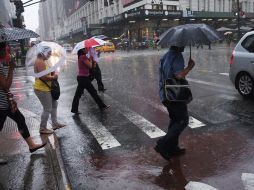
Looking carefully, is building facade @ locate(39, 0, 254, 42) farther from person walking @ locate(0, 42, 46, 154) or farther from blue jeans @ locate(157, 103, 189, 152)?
blue jeans @ locate(157, 103, 189, 152)

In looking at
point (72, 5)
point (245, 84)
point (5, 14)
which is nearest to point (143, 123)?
point (245, 84)

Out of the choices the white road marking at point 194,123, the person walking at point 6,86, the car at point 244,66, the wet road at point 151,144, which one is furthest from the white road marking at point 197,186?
the car at point 244,66

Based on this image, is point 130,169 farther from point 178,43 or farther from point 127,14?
point 127,14

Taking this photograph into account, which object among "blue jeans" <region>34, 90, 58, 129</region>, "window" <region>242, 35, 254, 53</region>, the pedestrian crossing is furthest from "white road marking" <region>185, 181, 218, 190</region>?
"window" <region>242, 35, 254, 53</region>

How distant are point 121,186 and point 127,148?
4.80 feet

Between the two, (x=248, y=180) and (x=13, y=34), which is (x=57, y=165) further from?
(x=248, y=180)

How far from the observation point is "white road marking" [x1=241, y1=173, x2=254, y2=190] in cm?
423

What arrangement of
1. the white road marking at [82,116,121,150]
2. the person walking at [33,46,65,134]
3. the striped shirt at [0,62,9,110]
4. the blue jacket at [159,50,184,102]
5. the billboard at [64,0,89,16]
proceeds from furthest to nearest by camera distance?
1. the billboard at [64,0,89,16]
2. the person walking at [33,46,65,134]
3. the white road marking at [82,116,121,150]
4. the striped shirt at [0,62,9,110]
5. the blue jacket at [159,50,184,102]

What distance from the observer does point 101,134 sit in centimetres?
682

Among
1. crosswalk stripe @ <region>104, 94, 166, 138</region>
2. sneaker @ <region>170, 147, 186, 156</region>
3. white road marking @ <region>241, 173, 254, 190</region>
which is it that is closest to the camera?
white road marking @ <region>241, 173, 254, 190</region>

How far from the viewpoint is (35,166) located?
5160mm

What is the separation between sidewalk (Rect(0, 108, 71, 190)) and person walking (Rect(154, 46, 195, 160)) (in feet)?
5.08

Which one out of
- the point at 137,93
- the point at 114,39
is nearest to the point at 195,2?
the point at 114,39

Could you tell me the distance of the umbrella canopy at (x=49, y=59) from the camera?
20.6 ft
